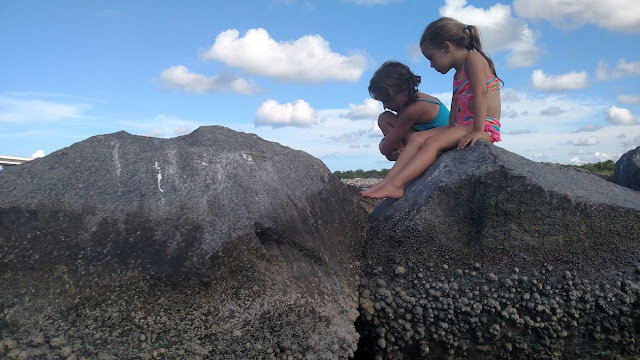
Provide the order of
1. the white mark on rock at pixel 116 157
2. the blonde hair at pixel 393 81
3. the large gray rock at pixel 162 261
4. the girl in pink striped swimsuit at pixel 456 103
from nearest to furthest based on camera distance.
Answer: the large gray rock at pixel 162 261
the white mark on rock at pixel 116 157
the girl in pink striped swimsuit at pixel 456 103
the blonde hair at pixel 393 81

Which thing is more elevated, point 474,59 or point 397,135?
point 474,59

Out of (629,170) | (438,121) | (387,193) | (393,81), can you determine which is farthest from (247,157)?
(629,170)

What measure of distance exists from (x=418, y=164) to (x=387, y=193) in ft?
1.14

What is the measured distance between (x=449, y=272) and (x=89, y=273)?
226 centimetres

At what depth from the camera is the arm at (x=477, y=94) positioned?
466 cm

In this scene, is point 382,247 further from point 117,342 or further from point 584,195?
point 117,342

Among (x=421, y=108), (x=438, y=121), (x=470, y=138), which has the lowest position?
(x=470, y=138)

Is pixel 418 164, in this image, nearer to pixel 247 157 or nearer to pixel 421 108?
pixel 421 108

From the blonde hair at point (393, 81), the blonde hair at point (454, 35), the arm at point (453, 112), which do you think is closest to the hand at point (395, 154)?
the blonde hair at point (393, 81)

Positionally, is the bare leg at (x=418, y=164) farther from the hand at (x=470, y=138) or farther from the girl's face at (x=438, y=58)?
the girl's face at (x=438, y=58)

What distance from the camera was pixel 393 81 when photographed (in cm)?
562

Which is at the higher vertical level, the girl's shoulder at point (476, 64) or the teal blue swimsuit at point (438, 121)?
the girl's shoulder at point (476, 64)

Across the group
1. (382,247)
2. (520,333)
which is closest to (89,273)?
(382,247)

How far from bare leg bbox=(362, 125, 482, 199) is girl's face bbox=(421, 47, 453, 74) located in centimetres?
96
